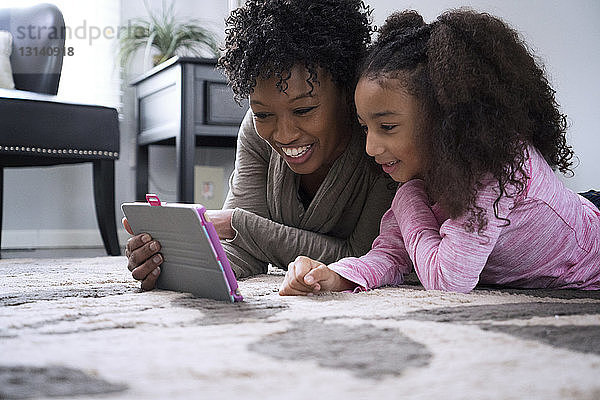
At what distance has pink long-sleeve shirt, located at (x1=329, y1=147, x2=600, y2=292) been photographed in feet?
2.77

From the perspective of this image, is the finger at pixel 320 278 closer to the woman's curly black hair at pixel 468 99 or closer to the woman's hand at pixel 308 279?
the woman's hand at pixel 308 279

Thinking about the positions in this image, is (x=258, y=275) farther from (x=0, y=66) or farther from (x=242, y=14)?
(x=0, y=66)

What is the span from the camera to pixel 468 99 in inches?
33.3

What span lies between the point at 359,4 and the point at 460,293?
543 millimetres

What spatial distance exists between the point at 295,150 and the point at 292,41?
0.17 metres

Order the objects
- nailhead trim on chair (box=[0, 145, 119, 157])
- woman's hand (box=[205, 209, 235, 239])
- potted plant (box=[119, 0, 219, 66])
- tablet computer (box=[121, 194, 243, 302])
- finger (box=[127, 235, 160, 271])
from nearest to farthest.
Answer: tablet computer (box=[121, 194, 243, 302]) → finger (box=[127, 235, 160, 271]) → woman's hand (box=[205, 209, 235, 239]) → nailhead trim on chair (box=[0, 145, 119, 157]) → potted plant (box=[119, 0, 219, 66])

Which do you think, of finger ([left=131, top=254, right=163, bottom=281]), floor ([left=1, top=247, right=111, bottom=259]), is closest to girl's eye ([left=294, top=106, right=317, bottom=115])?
finger ([left=131, top=254, right=163, bottom=281])

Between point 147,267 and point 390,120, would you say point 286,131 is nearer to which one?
point 390,120

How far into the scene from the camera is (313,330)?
0.58m

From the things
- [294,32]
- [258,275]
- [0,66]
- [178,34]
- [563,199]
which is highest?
[178,34]

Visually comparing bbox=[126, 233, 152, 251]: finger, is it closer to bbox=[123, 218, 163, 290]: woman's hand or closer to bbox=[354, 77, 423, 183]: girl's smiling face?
bbox=[123, 218, 163, 290]: woman's hand

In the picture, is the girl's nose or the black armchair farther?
the black armchair

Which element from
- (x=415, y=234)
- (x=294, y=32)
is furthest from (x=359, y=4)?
(x=415, y=234)

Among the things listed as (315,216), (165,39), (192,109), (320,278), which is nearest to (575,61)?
(192,109)
